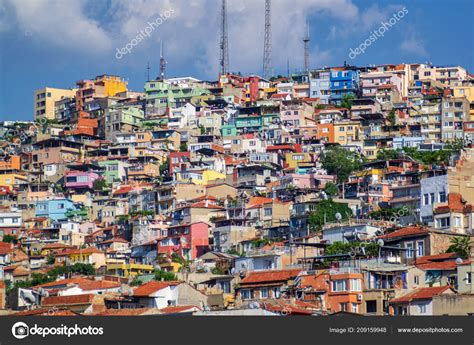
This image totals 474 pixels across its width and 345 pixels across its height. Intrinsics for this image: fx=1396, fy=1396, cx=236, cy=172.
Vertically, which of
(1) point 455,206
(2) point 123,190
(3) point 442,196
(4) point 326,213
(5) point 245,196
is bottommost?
(1) point 455,206

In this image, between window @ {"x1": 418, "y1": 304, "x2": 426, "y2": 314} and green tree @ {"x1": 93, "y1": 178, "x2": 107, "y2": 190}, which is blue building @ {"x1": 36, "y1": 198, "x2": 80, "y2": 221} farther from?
window @ {"x1": 418, "y1": 304, "x2": 426, "y2": 314}

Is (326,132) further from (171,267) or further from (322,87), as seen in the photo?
(171,267)

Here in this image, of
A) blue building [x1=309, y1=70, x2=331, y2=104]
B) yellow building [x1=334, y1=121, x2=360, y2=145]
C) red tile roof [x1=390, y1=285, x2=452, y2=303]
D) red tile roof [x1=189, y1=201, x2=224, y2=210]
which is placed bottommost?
red tile roof [x1=390, y1=285, x2=452, y2=303]

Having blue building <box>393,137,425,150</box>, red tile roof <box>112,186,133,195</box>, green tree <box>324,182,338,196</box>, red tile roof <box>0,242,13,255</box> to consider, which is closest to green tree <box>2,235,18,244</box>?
red tile roof <box>0,242,13,255</box>

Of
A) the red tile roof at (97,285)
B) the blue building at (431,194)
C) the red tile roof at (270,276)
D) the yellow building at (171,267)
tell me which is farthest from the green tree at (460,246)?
the yellow building at (171,267)

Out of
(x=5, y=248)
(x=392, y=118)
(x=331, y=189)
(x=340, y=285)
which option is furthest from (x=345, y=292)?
(x=392, y=118)

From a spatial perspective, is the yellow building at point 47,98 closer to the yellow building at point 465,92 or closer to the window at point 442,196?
the yellow building at point 465,92

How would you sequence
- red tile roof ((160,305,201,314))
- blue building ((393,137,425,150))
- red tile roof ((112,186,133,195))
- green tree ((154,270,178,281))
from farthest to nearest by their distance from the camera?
blue building ((393,137,425,150)) → red tile roof ((112,186,133,195)) → green tree ((154,270,178,281)) → red tile roof ((160,305,201,314))
